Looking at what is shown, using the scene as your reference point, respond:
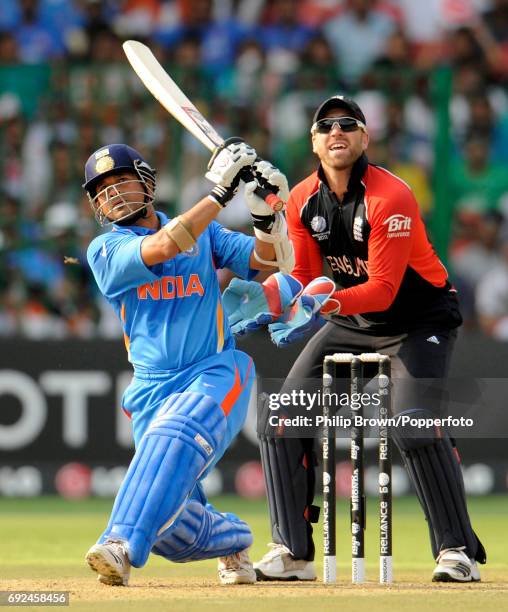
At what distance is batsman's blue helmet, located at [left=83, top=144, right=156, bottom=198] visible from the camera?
5727 mm

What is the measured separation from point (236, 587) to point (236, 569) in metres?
0.16

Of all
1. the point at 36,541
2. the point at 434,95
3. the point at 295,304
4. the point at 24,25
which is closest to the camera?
the point at 295,304

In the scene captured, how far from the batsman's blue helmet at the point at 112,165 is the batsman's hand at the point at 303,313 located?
0.82 m

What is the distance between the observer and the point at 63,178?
34.7 feet

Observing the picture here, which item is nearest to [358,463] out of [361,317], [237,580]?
[237,580]

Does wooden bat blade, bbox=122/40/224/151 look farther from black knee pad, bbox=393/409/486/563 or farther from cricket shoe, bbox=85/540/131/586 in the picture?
cricket shoe, bbox=85/540/131/586

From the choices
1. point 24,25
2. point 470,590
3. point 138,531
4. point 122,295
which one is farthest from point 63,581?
point 24,25

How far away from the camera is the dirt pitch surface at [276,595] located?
5.03m

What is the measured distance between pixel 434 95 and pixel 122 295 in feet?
16.7

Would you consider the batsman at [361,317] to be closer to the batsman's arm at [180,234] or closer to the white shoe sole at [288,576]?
A: the white shoe sole at [288,576]

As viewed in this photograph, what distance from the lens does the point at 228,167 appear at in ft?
17.8

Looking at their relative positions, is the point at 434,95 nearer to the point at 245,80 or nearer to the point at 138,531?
the point at 245,80

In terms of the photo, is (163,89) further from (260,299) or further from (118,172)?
(260,299)

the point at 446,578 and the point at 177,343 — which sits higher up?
the point at 177,343
